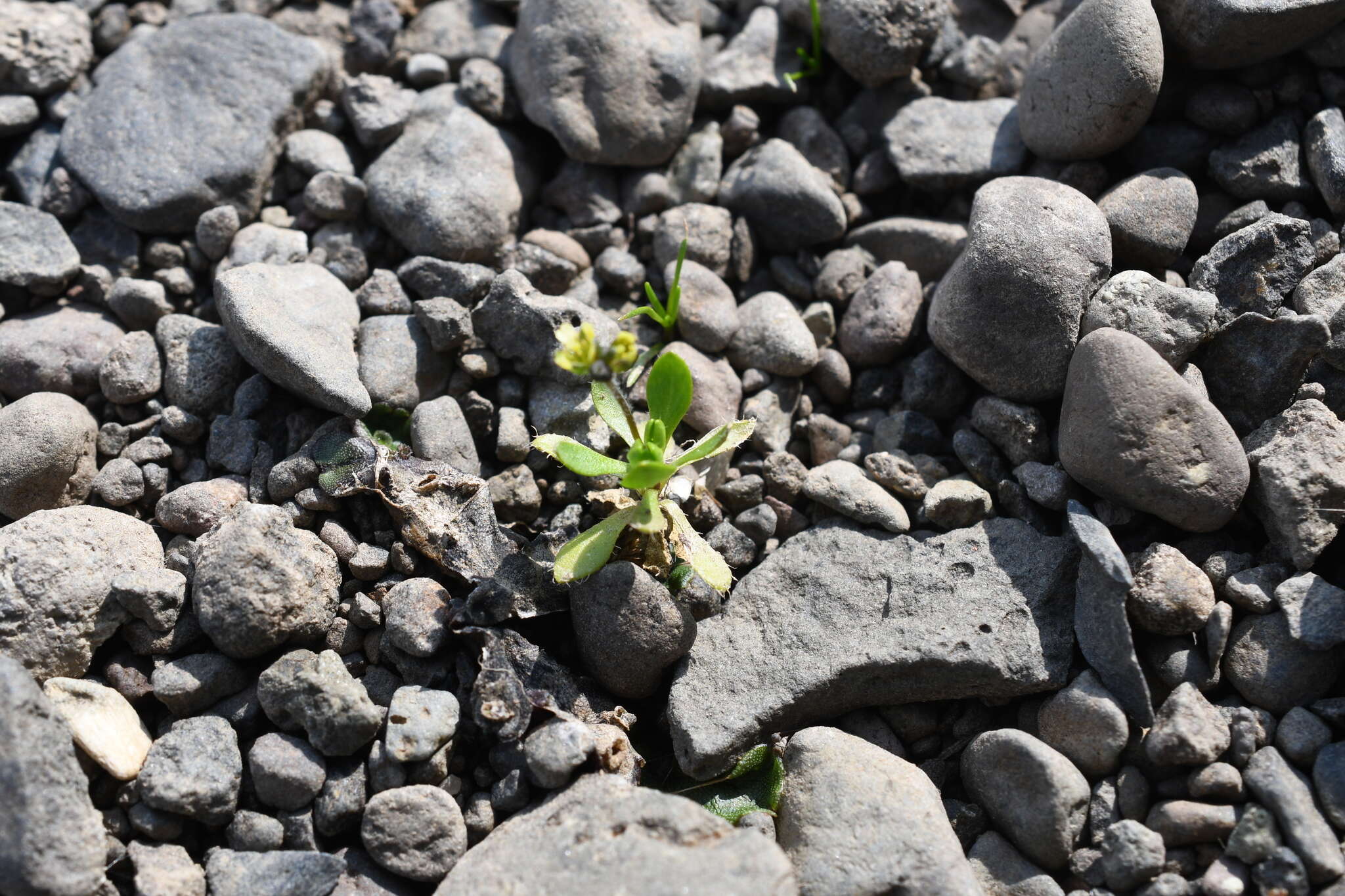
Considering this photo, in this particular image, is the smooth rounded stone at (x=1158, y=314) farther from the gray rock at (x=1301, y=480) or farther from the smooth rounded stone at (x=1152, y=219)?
the gray rock at (x=1301, y=480)

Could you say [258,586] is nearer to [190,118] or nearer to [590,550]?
[590,550]

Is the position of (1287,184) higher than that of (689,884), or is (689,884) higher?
(1287,184)

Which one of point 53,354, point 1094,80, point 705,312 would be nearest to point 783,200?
point 705,312

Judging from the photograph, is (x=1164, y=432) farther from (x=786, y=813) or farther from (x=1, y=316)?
(x=1, y=316)

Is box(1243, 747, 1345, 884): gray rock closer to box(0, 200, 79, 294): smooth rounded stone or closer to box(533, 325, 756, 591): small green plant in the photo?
box(533, 325, 756, 591): small green plant

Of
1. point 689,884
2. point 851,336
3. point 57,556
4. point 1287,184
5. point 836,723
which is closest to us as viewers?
point 689,884

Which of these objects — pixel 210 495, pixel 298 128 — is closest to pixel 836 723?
pixel 210 495

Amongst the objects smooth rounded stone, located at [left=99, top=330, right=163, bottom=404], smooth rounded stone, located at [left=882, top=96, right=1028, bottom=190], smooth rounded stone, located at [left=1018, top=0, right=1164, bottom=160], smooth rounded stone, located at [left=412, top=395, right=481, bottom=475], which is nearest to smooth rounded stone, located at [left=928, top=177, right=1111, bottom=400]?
smooth rounded stone, located at [left=1018, top=0, right=1164, bottom=160]
